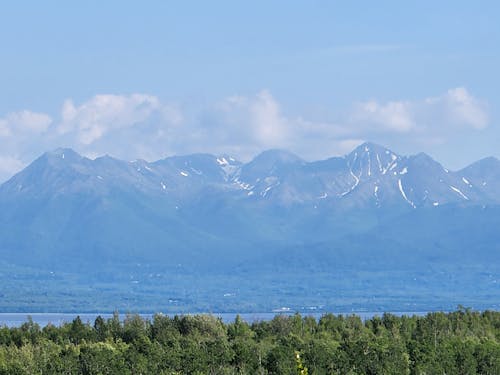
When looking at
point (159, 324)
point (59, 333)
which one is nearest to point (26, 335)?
point (59, 333)

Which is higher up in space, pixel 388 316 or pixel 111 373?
pixel 388 316

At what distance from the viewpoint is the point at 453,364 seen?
3757 inches

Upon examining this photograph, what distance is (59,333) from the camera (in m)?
109

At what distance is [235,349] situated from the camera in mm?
94000

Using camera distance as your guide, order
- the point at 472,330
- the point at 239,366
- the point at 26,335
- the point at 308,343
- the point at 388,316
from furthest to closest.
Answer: the point at 388,316
the point at 472,330
the point at 26,335
the point at 308,343
the point at 239,366

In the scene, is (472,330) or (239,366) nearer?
(239,366)

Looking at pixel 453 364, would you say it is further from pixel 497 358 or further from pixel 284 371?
pixel 284 371

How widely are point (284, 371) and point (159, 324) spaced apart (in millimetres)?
23712

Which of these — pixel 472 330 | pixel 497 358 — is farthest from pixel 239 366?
pixel 472 330

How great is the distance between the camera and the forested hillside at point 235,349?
88.1 meters

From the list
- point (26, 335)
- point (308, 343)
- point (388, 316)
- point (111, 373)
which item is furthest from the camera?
point (388, 316)

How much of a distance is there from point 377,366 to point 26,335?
98.4 ft

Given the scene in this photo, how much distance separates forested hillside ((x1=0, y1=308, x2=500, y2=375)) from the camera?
88125mm

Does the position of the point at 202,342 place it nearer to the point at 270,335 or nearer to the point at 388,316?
the point at 270,335
